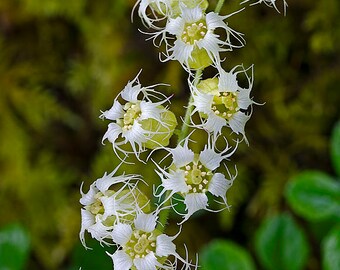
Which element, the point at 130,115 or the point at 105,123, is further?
the point at 105,123

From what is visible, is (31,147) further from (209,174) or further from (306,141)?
(209,174)

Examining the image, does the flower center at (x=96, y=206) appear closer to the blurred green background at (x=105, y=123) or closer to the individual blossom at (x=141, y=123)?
the individual blossom at (x=141, y=123)

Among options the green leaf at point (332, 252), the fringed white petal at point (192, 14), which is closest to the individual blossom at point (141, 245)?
the fringed white petal at point (192, 14)

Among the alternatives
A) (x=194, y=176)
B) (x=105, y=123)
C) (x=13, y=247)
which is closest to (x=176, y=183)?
(x=194, y=176)

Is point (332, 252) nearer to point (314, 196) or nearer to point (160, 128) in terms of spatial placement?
point (314, 196)

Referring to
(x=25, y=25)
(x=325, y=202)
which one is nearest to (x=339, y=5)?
(x=325, y=202)

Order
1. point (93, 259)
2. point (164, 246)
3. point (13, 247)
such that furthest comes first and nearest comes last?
point (93, 259), point (13, 247), point (164, 246)
